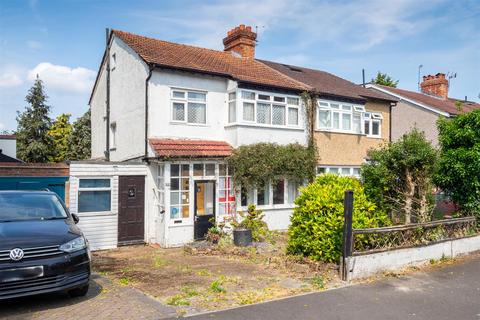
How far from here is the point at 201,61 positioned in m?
15.5

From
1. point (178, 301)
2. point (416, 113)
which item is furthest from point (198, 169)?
point (416, 113)

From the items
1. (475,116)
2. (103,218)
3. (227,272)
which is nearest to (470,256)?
(475,116)

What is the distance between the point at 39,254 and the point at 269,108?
426 inches

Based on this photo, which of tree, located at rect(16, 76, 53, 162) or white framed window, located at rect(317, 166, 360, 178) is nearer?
white framed window, located at rect(317, 166, 360, 178)

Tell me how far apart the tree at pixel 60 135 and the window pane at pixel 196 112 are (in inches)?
835

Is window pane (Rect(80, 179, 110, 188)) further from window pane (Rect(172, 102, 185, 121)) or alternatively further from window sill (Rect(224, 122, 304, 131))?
window sill (Rect(224, 122, 304, 131))

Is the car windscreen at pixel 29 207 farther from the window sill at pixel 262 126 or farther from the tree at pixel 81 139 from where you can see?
the tree at pixel 81 139

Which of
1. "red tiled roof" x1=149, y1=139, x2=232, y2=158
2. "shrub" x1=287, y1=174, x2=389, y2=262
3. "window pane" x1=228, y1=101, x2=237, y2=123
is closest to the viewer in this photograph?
"shrub" x1=287, y1=174, x2=389, y2=262

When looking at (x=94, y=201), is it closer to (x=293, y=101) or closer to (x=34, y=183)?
(x=34, y=183)

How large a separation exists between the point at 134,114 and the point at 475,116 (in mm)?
11190

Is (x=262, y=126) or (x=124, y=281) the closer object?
(x=124, y=281)

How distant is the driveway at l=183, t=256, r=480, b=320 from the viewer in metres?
6.18

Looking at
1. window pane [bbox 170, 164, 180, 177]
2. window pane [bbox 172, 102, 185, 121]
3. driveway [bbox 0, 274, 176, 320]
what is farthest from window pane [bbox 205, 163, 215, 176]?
driveway [bbox 0, 274, 176, 320]

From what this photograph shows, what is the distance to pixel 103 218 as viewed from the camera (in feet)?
41.1
